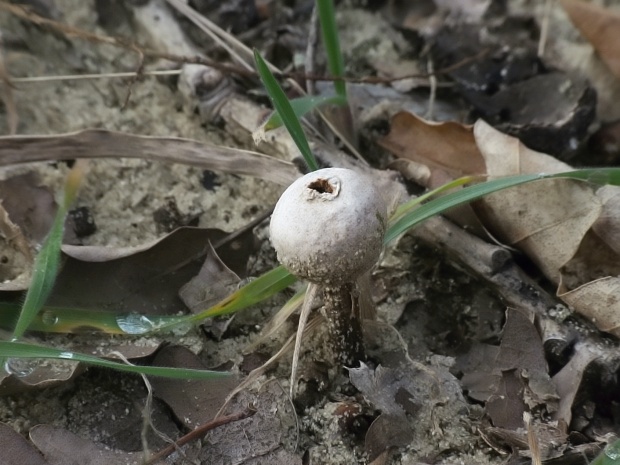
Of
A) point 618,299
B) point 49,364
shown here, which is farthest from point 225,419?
point 618,299

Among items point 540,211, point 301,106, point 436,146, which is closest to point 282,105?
point 301,106

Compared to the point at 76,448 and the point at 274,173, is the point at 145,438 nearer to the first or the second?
the point at 76,448

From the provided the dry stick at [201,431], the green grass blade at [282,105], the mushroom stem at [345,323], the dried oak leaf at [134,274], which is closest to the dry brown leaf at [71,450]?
the dry stick at [201,431]

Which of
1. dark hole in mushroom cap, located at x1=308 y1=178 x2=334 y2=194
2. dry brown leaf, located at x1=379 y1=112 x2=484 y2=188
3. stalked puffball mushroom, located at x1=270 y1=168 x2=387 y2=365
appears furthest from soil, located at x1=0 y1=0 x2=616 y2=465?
dark hole in mushroom cap, located at x1=308 y1=178 x2=334 y2=194

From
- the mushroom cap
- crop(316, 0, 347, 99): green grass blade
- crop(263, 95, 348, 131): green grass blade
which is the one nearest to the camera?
the mushroom cap

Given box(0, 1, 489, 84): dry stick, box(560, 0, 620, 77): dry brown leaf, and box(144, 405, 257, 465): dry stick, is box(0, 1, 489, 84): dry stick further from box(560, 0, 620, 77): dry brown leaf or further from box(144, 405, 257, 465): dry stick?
box(144, 405, 257, 465): dry stick

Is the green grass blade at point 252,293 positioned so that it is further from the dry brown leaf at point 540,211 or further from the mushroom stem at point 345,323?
the dry brown leaf at point 540,211

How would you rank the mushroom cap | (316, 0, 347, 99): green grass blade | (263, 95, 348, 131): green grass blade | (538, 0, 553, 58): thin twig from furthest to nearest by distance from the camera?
(538, 0, 553, 58): thin twig
(316, 0, 347, 99): green grass blade
(263, 95, 348, 131): green grass blade
the mushroom cap

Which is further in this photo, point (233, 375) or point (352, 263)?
point (233, 375)
